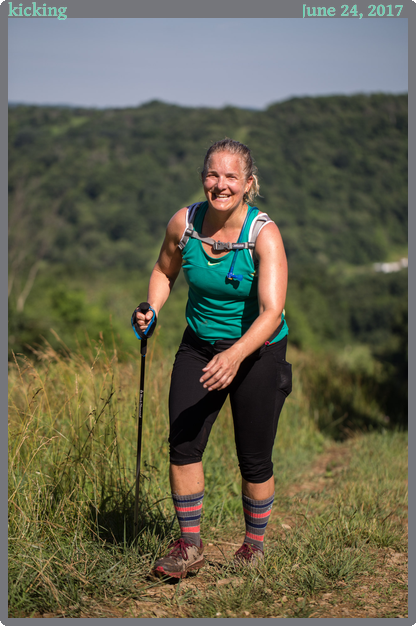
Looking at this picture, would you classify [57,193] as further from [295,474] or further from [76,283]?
[295,474]

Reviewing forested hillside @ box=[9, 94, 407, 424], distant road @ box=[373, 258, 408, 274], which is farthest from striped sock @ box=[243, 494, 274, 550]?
distant road @ box=[373, 258, 408, 274]

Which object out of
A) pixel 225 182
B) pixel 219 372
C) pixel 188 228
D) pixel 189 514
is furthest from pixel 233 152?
pixel 189 514

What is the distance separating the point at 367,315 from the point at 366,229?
25.9 metres

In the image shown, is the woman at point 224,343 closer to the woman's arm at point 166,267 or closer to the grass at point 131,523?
the woman's arm at point 166,267

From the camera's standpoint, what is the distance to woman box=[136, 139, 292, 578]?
→ 2.43 meters

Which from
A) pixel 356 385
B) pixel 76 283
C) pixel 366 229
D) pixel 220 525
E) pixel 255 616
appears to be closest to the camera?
pixel 255 616

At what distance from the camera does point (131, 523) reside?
114 inches

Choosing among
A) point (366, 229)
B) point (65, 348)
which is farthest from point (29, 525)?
point (366, 229)

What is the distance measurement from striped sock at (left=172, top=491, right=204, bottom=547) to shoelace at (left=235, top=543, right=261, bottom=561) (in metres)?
0.22

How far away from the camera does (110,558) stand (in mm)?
2590

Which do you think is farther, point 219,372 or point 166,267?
point 166,267

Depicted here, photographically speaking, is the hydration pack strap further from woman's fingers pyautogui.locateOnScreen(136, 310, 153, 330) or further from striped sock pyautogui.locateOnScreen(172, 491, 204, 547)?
striped sock pyautogui.locateOnScreen(172, 491, 204, 547)

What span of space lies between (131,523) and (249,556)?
650 mm

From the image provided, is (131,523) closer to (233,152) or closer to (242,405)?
(242,405)
